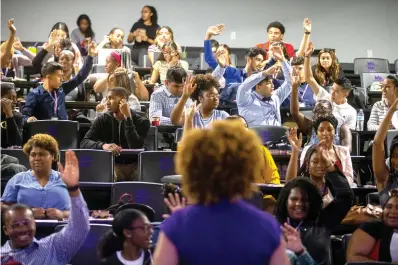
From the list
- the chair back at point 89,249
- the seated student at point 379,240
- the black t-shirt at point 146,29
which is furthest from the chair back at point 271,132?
the black t-shirt at point 146,29

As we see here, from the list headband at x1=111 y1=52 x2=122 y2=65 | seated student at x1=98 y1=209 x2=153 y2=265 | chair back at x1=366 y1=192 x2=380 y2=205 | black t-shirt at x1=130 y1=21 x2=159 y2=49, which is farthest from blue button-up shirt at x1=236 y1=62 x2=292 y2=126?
black t-shirt at x1=130 y1=21 x2=159 y2=49

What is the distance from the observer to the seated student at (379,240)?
211 inches

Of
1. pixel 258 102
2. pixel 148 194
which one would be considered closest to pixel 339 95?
pixel 258 102

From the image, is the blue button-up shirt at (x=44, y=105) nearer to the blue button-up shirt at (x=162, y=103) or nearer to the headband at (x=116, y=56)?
the blue button-up shirt at (x=162, y=103)

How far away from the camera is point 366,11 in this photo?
15141 millimetres

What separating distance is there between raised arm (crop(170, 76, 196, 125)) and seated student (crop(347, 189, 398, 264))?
2.51m

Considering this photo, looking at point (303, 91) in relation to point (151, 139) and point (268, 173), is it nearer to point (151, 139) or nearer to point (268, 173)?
point (151, 139)

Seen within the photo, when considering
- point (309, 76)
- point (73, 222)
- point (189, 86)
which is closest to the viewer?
point (73, 222)

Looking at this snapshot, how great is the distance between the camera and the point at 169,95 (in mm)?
8820

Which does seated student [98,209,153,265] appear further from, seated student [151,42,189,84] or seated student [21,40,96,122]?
seated student [151,42,189,84]

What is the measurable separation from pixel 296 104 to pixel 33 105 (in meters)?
2.28

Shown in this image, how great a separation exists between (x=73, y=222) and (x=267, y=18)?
10.7 meters

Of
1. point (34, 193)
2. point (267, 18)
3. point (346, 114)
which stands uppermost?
point (267, 18)

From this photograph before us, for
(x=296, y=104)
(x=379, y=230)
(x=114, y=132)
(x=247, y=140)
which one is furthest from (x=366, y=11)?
(x=247, y=140)
